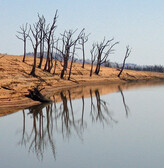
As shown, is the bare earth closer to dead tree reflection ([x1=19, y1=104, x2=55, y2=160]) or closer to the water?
dead tree reflection ([x1=19, y1=104, x2=55, y2=160])

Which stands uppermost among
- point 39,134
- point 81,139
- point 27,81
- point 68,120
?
point 81,139

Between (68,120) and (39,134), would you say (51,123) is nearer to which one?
(68,120)

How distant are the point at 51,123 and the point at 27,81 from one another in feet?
51.4

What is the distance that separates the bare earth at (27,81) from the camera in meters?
20.9

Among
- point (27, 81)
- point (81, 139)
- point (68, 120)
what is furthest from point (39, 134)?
point (27, 81)

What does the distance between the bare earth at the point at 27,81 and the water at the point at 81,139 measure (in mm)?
2223

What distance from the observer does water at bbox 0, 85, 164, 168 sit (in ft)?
31.2

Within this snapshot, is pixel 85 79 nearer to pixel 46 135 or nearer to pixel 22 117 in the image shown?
pixel 22 117

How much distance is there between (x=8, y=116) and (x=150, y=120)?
867cm

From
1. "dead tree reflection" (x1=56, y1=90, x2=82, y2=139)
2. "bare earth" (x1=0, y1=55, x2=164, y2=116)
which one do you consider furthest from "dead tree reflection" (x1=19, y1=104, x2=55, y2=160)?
"bare earth" (x1=0, y1=55, x2=164, y2=116)

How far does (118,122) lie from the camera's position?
1602 cm

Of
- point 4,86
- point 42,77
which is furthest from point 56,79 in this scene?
point 4,86

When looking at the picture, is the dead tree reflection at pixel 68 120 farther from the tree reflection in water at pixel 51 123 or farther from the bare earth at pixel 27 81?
the bare earth at pixel 27 81

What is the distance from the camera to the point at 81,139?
12.3 metres
